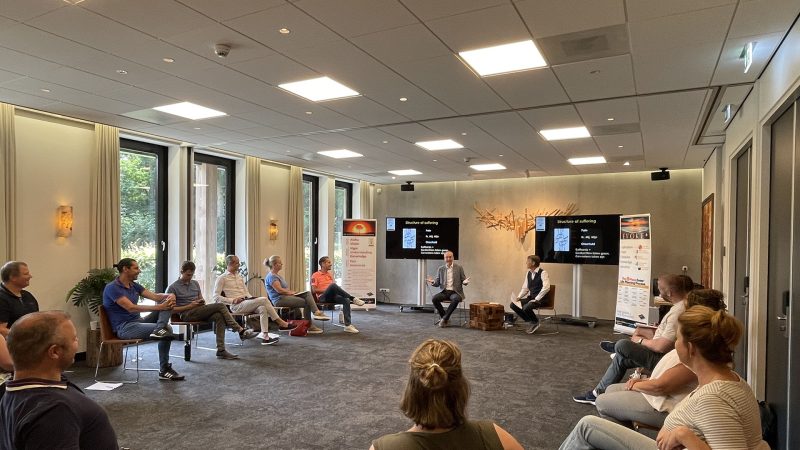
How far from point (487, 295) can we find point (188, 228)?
6921mm

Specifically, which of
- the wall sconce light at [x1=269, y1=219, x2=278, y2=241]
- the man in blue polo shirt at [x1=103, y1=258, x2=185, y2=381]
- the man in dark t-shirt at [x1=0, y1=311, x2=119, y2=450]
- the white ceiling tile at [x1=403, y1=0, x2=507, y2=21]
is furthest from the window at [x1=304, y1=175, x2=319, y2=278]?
the man in dark t-shirt at [x1=0, y1=311, x2=119, y2=450]

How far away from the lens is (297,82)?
185 inches

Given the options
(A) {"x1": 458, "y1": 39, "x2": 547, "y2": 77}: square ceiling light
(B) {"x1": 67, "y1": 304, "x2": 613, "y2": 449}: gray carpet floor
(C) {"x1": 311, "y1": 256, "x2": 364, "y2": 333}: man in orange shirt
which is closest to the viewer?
(A) {"x1": 458, "y1": 39, "x2": 547, "y2": 77}: square ceiling light

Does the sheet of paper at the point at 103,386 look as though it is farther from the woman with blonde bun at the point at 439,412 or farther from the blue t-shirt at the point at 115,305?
the woman with blonde bun at the point at 439,412

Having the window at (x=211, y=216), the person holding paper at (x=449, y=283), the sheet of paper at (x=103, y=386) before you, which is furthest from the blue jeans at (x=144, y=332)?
the person holding paper at (x=449, y=283)

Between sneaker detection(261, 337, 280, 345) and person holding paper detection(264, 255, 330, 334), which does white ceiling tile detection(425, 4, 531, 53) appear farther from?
person holding paper detection(264, 255, 330, 334)

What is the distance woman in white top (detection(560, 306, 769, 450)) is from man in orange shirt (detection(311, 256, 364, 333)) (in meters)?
6.59

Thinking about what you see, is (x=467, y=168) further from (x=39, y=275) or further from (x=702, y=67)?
(x=39, y=275)

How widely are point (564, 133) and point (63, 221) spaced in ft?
21.9

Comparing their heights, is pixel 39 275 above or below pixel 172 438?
above

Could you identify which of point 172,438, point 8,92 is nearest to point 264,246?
point 8,92

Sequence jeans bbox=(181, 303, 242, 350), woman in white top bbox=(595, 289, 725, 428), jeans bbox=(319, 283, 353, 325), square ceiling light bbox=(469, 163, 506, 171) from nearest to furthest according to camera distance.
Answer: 1. woman in white top bbox=(595, 289, 725, 428)
2. jeans bbox=(181, 303, 242, 350)
3. jeans bbox=(319, 283, 353, 325)
4. square ceiling light bbox=(469, 163, 506, 171)

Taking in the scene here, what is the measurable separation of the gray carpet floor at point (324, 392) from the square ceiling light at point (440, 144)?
311cm

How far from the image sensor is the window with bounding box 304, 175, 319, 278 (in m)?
11.2
